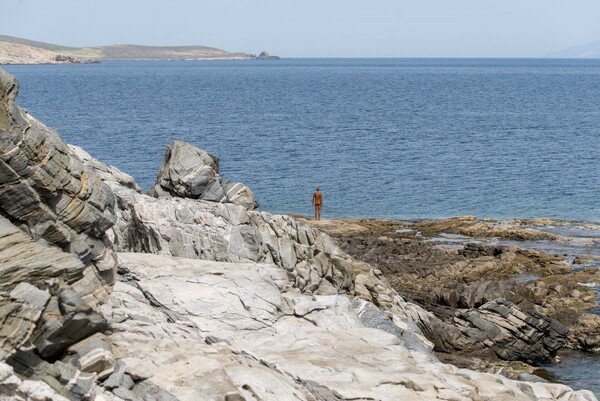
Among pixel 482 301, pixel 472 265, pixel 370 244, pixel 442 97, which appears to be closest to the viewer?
pixel 482 301

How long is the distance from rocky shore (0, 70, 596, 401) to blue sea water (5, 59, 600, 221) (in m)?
26.2

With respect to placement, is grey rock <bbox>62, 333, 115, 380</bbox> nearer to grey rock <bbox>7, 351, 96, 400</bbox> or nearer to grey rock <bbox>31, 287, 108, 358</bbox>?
grey rock <bbox>31, 287, 108, 358</bbox>

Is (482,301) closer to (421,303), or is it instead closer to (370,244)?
(421,303)

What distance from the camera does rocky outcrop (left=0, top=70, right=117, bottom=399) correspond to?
57.7 ft

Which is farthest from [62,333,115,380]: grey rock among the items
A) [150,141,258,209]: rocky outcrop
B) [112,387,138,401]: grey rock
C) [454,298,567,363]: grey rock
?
[454,298,567,363]: grey rock

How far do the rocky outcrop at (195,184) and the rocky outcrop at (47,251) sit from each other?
9.71 metres

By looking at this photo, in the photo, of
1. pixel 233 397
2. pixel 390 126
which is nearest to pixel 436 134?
pixel 390 126

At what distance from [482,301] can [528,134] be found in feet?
231

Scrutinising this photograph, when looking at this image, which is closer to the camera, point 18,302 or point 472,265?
point 18,302

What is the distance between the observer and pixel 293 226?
33.1m

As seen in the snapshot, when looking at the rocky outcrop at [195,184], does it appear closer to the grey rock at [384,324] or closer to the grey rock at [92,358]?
the grey rock at [384,324]

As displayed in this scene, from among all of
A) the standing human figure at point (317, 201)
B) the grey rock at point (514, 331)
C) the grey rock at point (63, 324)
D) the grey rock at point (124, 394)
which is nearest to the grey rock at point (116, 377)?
the grey rock at point (124, 394)

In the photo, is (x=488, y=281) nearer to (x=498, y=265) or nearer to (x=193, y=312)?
(x=498, y=265)

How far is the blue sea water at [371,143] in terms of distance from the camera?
2496 inches
